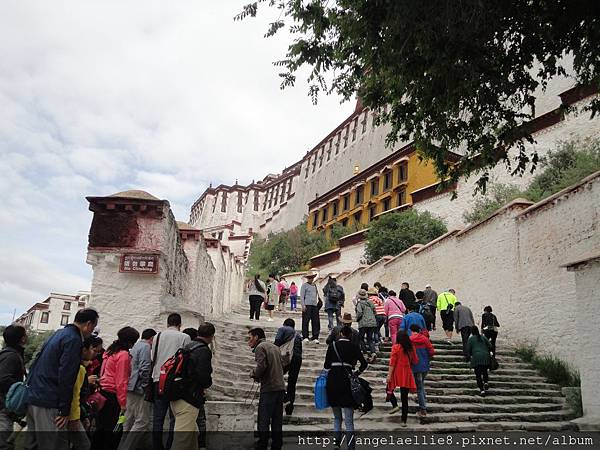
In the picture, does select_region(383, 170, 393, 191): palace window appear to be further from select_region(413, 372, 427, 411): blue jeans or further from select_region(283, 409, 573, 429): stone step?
select_region(413, 372, 427, 411): blue jeans

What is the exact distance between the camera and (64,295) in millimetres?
68688

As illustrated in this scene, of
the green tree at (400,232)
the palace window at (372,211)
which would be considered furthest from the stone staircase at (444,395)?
the palace window at (372,211)

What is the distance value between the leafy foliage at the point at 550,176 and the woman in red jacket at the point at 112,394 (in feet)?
52.0

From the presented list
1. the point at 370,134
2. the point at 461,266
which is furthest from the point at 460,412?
the point at 370,134

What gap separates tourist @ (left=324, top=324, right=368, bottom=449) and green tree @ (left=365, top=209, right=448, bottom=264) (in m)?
18.8

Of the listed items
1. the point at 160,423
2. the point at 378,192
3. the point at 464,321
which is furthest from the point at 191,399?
the point at 378,192

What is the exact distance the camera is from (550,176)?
22031mm

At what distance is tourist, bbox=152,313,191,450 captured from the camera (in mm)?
5457

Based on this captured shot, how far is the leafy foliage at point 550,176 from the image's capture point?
19612 mm

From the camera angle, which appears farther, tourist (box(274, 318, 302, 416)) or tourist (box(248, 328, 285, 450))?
tourist (box(274, 318, 302, 416))

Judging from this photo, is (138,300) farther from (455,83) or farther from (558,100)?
(558,100)

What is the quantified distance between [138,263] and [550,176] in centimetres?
1908

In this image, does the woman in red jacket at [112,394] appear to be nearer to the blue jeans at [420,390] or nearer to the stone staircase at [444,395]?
the stone staircase at [444,395]

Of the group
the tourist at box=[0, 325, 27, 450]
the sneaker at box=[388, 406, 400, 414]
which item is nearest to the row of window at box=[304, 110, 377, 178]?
the sneaker at box=[388, 406, 400, 414]
